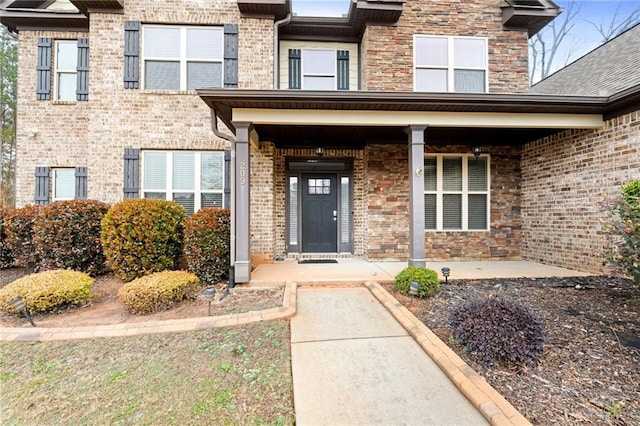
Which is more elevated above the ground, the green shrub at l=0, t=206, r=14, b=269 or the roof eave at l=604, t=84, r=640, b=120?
the roof eave at l=604, t=84, r=640, b=120

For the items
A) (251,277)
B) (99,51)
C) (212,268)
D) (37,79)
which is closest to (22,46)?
(37,79)

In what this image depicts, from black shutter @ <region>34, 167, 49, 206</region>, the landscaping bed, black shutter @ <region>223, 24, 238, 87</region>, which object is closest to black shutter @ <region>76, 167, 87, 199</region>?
black shutter @ <region>34, 167, 49, 206</region>

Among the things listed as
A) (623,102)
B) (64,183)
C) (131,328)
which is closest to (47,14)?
(64,183)

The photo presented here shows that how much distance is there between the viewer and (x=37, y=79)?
6250mm

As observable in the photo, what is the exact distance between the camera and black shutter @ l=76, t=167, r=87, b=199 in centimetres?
610

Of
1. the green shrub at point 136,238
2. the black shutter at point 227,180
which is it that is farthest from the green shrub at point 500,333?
the black shutter at point 227,180

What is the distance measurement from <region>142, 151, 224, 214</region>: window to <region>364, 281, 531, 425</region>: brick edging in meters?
4.47

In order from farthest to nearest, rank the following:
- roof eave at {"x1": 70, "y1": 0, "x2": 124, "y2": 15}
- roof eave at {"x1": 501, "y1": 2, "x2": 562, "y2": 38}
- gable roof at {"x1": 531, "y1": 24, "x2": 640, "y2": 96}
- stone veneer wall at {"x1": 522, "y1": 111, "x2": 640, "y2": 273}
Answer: roof eave at {"x1": 501, "y1": 2, "x2": 562, "y2": 38}
roof eave at {"x1": 70, "y1": 0, "x2": 124, "y2": 15}
gable roof at {"x1": 531, "y1": 24, "x2": 640, "y2": 96}
stone veneer wall at {"x1": 522, "y1": 111, "x2": 640, "y2": 273}

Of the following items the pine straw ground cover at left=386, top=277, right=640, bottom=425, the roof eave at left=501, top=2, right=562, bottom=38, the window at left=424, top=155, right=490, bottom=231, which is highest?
the roof eave at left=501, top=2, right=562, bottom=38

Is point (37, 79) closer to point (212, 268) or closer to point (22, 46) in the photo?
point (22, 46)

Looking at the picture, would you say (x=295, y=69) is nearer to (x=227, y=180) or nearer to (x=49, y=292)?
(x=227, y=180)

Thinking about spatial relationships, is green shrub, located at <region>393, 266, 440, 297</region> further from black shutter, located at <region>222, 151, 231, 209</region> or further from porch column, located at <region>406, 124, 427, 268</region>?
black shutter, located at <region>222, 151, 231, 209</region>

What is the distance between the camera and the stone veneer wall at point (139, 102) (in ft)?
19.3

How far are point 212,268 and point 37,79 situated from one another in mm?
6026
